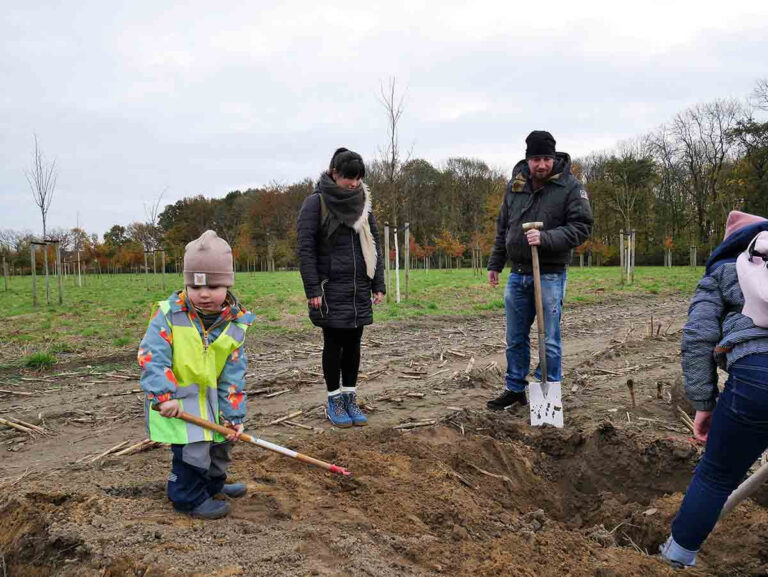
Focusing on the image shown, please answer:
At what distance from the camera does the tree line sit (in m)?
35.7

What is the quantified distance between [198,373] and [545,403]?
9.29 ft

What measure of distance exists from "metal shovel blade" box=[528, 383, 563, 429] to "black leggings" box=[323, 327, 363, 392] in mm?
1511

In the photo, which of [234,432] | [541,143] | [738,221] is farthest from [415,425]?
[738,221]

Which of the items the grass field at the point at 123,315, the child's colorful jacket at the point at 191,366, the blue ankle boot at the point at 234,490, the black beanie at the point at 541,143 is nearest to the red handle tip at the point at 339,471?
the blue ankle boot at the point at 234,490

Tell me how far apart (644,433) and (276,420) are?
2999 millimetres

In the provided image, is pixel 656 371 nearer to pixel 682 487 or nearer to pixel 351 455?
pixel 682 487

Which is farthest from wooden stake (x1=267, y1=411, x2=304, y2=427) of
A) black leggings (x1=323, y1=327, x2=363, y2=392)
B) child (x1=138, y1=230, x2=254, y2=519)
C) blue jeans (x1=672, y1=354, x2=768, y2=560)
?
blue jeans (x1=672, y1=354, x2=768, y2=560)

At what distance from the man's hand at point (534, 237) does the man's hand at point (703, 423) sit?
7.05 feet

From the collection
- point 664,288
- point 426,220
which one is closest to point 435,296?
point 664,288

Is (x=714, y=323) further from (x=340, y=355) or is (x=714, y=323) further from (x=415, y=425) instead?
(x=340, y=355)

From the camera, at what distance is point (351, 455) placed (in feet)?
12.1

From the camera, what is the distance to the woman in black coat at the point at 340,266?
4.39 meters

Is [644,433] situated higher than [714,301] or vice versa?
[714,301]

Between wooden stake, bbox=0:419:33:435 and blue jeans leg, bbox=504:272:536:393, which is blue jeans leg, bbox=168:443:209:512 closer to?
wooden stake, bbox=0:419:33:435
